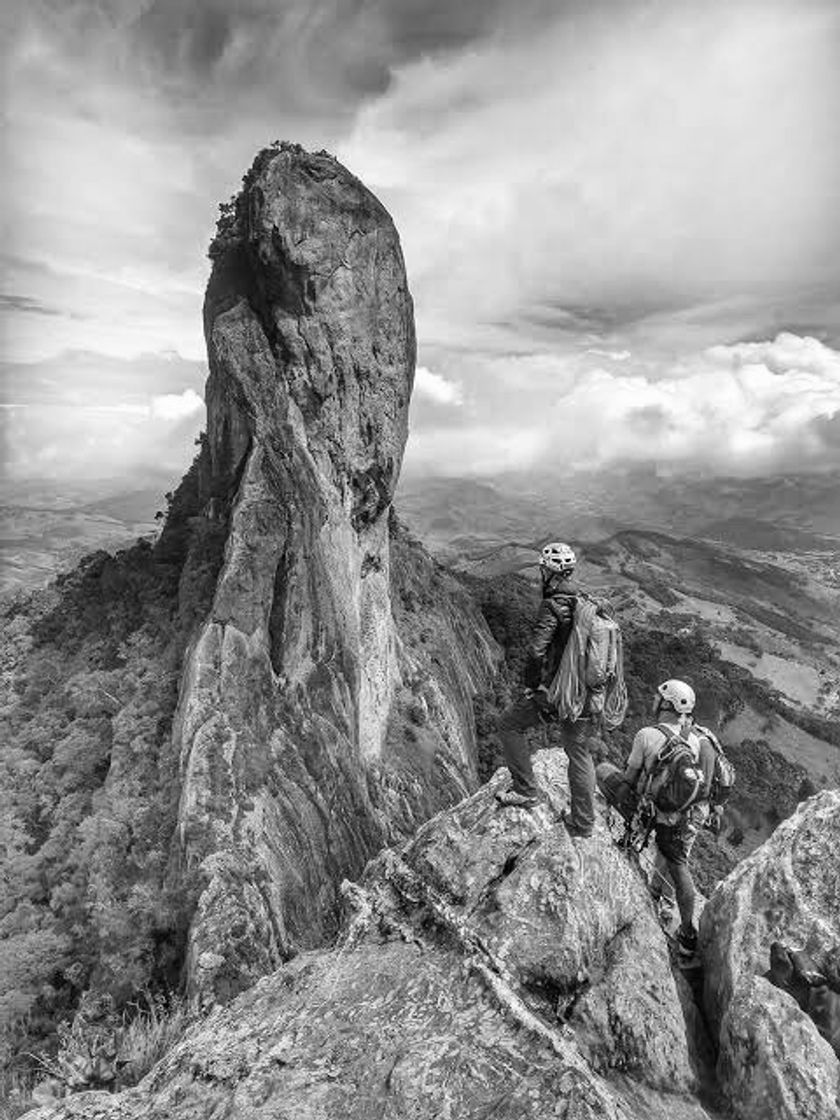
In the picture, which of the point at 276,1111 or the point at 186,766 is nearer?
the point at 276,1111

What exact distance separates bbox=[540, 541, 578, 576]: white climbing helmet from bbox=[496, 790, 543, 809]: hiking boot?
4.95 meters

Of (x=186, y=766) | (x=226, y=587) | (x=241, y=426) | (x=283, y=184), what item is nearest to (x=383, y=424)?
(x=241, y=426)

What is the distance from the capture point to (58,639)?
39.6 meters


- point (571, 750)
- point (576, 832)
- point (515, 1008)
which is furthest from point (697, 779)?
point (515, 1008)

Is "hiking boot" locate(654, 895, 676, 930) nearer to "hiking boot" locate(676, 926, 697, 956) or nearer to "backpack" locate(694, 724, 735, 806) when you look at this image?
"hiking boot" locate(676, 926, 697, 956)

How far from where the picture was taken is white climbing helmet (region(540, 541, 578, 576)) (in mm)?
11734

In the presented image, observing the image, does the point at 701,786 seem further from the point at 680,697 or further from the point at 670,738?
the point at 680,697

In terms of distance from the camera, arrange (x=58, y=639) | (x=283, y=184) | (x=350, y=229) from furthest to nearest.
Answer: (x=58, y=639) < (x=350, y=229) < (x=283, y=184)

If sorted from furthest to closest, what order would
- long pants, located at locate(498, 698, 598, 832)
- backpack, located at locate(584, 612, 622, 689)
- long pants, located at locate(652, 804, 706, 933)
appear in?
1. long pants, located at locate(652, 804, 706, 933)
2. long pants, located at locate(498, 698, 598, 832)
3. backpack, located at locate(584, 612, 622, 689)

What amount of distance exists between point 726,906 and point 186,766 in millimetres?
19424

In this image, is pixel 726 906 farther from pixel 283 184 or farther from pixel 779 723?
pixel 779 723

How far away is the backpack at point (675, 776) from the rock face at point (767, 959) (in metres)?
2.37

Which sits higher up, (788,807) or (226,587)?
(226,587)

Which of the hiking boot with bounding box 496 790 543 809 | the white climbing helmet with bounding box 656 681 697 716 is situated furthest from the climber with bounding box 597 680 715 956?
the hiking boot with bounding box 496 790 543 809
